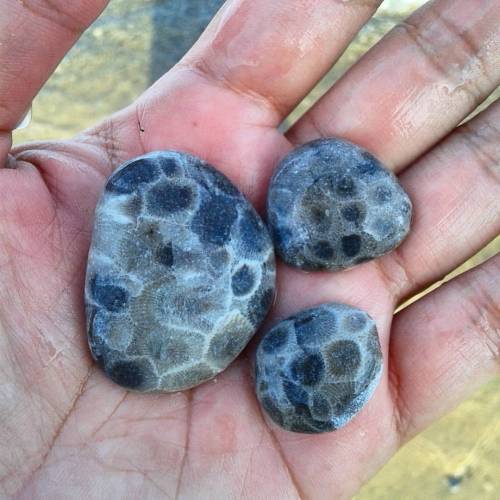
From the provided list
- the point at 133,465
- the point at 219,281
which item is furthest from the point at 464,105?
the point at 133,465

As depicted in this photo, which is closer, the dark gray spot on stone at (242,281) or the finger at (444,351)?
the dark gray spot on stone at (242,281)

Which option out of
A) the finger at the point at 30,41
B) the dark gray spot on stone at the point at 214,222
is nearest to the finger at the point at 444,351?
the dark gray spot on stone at the point at 214,222

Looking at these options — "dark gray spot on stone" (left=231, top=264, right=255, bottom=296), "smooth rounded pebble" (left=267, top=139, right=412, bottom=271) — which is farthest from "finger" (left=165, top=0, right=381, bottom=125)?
"dark gray spot on stone" (left=231, top=264, right=255, bottom=296)

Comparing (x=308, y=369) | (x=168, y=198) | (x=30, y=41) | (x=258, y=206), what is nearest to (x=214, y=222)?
(x=168, y=198)

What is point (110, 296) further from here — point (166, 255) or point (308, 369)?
point (308, 369)

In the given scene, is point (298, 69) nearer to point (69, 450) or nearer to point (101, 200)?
point (101, 200)

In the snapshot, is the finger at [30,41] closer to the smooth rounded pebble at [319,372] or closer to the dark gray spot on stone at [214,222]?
the dark gray spot on stone at [214,222]
